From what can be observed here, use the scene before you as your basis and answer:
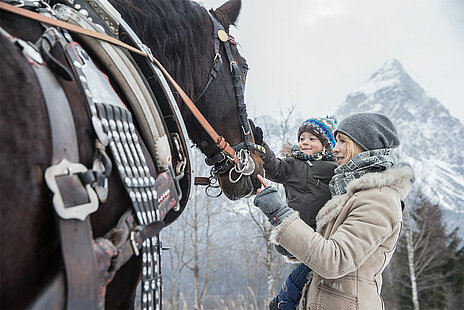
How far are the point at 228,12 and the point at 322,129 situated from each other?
45.2 inches

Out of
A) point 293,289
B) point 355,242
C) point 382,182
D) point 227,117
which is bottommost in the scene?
point 293,289

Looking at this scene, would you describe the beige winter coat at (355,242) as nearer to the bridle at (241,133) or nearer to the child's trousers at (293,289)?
the child's trousers at (293,289)

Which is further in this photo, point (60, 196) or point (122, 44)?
point (122, 44)

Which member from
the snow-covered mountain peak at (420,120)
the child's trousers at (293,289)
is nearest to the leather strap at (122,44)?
the child's trousers at (293,289)

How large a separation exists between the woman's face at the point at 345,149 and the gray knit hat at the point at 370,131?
5 centimetres

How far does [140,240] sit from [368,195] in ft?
4.00

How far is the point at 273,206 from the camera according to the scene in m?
1.85

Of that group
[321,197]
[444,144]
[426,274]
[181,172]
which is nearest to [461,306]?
[426,274]

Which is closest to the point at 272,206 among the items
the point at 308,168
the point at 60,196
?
the point at 308,168

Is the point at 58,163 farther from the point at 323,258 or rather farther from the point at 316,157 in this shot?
the point at 316,157

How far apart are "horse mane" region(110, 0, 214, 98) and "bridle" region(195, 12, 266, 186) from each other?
50 millimetres

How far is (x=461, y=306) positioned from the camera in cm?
1920

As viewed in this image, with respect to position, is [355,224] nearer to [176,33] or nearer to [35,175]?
[176,33]

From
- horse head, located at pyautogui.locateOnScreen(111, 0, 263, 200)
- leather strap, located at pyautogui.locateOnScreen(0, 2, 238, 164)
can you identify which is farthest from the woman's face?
leather strap, located at pyautogui.locateOnScreen(0, 2, 238, 164)
